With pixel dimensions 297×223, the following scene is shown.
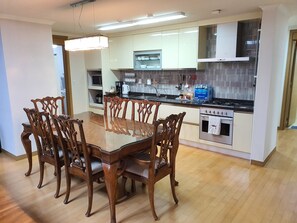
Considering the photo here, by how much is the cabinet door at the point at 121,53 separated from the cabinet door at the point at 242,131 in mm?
2634

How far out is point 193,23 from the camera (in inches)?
160

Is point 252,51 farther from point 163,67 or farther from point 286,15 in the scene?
point 163,67

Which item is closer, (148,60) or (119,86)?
(148,60)

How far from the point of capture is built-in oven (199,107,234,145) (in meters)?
3.71

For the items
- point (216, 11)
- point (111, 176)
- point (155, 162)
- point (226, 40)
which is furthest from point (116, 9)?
point (111, 176)

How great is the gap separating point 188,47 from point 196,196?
2.68 meters

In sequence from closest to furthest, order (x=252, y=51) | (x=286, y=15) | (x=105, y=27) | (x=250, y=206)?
(x=250, y=206) → (x=286, y=15) → (x=252, y=51) → (x=105, y=27)

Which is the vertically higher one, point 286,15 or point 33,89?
point 286,15

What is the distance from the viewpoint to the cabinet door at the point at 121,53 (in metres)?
5.09

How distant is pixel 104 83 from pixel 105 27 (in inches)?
54.9

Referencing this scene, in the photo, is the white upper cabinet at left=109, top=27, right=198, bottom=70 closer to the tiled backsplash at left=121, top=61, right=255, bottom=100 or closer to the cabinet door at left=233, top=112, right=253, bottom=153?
the tiled backsplash at left=121, top=61, right=255, bottom=100

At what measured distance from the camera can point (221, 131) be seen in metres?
3.85

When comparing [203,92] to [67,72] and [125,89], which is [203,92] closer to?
[125,89]

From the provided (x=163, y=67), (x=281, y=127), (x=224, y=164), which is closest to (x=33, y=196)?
(x=224, y=164)
